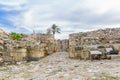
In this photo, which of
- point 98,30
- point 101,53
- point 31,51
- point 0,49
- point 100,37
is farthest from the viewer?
point 98,30

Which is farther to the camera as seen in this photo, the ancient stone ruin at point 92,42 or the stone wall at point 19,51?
the stone wall at point 19,51

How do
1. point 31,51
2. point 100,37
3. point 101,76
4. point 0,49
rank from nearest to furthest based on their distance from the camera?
point 101,76 < point 0,49 < point 31,51 < point 100,37

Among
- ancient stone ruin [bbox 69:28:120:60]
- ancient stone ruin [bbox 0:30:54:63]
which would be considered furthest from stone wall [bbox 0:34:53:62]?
ancient stone ruin [bbox 69:28:120:60]

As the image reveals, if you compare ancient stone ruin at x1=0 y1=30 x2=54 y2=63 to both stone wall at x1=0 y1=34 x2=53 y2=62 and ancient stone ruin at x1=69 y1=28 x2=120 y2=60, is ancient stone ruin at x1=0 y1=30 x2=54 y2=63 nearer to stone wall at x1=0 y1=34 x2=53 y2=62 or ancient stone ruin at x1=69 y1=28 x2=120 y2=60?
stone wall at x1=0 y1=34 x2=53 y2=62

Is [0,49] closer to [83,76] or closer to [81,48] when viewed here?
[81,48]

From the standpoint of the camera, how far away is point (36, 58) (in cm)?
1467

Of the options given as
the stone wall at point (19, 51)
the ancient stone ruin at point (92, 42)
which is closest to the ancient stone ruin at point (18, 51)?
the stone wall at point (19, 51)

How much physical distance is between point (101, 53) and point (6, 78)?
6.12m

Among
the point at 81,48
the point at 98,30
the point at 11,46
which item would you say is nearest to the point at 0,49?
the point at 11,46

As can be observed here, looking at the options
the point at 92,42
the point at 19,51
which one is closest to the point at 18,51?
the point at 19,51

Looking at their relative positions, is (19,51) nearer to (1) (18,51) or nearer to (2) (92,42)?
(1) (18,51)

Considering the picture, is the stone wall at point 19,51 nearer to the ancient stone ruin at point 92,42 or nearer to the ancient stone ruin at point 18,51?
the ancient stone ruin at point 18,51

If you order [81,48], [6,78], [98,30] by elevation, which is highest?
[98,30]

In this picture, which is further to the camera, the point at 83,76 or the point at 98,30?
the point at 98,30
